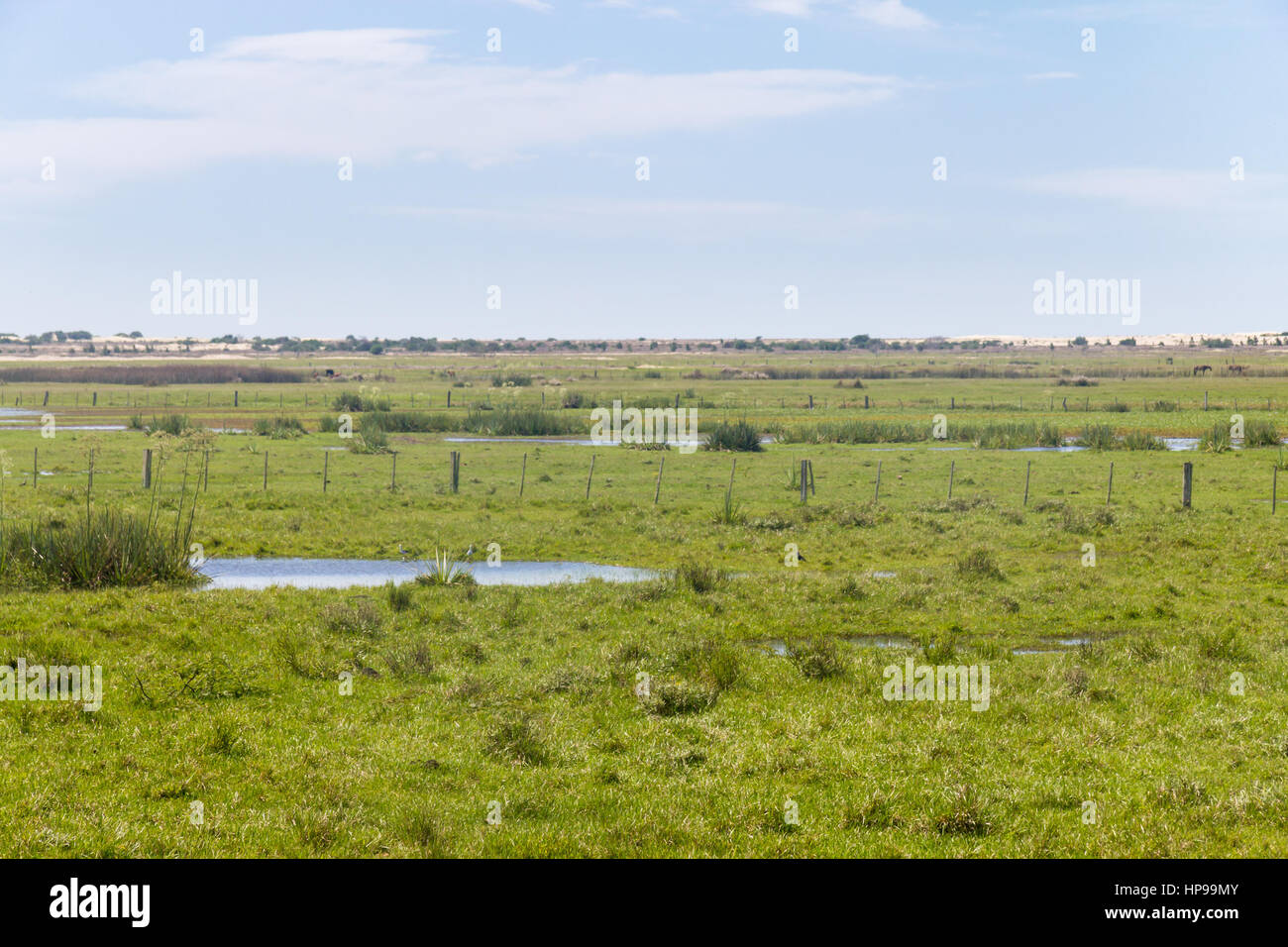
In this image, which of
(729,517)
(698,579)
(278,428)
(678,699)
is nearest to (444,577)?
(698,579)

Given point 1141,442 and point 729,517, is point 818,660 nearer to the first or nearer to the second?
point 729,517

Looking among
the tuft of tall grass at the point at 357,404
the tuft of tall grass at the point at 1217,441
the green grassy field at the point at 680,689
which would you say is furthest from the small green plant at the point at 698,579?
the tuft of tall grass at the point at 357,404

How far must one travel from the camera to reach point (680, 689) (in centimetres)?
1831

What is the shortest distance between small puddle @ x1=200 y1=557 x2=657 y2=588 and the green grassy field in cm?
119

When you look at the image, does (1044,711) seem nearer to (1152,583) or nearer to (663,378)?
(1152,583)

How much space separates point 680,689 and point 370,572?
1649 cm
